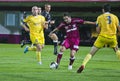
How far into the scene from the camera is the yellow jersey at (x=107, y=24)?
16.0 m

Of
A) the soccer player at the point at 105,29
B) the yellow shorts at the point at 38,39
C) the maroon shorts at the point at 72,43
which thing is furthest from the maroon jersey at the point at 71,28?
the yellow shorts at the point at 38,39

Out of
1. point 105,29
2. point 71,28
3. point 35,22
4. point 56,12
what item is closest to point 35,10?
point 35,22

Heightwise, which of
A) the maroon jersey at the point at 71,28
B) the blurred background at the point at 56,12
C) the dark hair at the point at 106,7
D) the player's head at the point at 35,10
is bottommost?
the blurred background at the point at 56,12

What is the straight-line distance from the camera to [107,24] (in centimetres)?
1606

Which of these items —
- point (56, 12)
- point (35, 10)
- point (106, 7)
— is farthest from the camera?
point (56, 12)

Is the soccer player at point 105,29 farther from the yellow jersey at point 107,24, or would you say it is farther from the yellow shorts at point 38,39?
the yellow shorts at point 38,39

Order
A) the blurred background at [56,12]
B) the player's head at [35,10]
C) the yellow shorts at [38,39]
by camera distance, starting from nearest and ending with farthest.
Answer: the player's head at [35,10] → the yellow shorts at [38,39] → the blurred background at [56,12]

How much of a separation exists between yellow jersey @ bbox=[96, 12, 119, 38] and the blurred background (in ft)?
76.6

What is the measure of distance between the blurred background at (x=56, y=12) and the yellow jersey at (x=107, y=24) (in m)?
23.3

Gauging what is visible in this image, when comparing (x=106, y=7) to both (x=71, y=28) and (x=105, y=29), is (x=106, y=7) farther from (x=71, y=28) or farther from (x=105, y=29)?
(x=71, y=28)

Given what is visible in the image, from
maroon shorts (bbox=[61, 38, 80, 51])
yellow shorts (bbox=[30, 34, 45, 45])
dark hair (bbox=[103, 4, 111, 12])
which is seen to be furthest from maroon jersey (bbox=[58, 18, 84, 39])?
yellow shorts (bbox=[30, 34, 45, 45])

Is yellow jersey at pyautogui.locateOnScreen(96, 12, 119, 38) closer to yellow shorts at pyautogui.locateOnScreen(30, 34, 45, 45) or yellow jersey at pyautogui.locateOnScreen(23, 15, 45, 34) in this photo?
yellow shorts at pyautogui.locateOnScreen(30, 34, 45, 45)

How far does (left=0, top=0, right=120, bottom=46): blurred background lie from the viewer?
135 feet

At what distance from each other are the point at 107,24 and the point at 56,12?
88.2ft
